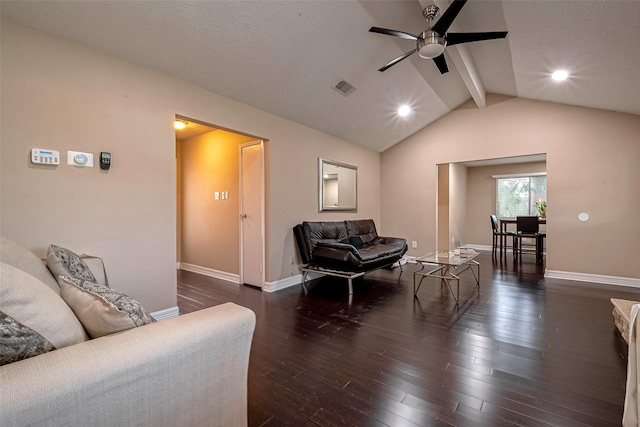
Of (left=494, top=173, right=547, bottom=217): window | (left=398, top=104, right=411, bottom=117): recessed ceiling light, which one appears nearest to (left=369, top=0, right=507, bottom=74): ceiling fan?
(left=398, top=104, right=411, bottom=117): recessed ceiling light

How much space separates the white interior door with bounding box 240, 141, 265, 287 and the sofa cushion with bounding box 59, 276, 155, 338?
9.18 ft

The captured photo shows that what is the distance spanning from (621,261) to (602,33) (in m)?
3.25

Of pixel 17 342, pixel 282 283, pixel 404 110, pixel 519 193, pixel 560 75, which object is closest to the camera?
pixel 17 342

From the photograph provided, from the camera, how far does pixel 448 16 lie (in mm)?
2322

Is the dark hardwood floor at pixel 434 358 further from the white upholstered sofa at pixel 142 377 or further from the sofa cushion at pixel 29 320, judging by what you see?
the sofa cushion at pixel 29 320

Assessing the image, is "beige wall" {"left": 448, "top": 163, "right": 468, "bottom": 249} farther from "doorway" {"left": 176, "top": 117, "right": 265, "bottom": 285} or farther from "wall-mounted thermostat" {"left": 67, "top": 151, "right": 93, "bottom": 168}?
"wall-mounted thermostat" {"left": 67, "top": 151, "right": 93, "bottom": 168}

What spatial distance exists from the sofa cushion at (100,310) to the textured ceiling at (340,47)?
2.11 metres

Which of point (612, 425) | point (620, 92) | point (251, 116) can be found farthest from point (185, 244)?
point (620, 92)

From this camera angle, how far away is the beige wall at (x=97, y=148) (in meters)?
1.99

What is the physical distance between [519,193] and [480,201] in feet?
3.07

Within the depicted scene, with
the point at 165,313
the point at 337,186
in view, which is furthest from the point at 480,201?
the point at 165,313

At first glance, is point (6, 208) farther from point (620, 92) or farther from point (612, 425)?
point (620, 92)

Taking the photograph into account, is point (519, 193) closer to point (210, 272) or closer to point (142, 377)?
point (210, 272)

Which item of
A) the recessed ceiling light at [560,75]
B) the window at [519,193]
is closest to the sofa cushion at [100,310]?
the recessed ceiling light at [560,75]
